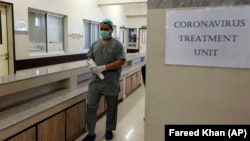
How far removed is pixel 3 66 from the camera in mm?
4324

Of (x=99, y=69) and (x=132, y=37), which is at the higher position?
(x=132, y=37)

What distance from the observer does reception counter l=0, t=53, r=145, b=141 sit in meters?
1.86

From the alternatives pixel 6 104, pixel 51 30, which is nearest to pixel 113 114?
pixel 6 104

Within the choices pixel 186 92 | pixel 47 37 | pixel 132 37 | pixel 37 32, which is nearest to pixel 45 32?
pixel 47 37

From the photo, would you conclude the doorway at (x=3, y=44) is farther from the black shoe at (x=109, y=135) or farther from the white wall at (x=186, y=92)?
the white wall at (x=186, y=92)

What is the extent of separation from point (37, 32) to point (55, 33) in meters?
0.77

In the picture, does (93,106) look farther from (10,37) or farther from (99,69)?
(10,37)

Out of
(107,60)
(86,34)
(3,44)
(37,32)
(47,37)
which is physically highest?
(86,34)

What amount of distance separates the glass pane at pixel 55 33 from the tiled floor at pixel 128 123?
2.75 meters

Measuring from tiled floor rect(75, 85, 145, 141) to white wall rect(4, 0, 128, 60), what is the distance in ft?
8.45

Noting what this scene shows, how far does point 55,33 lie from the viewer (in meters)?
Answer: 6.05

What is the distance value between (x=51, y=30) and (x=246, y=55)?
5.75 meters

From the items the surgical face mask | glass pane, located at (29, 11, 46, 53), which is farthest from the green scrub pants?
glass pane, located at (29, 11, 46, 53)

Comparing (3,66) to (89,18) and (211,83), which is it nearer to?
(89,18)
